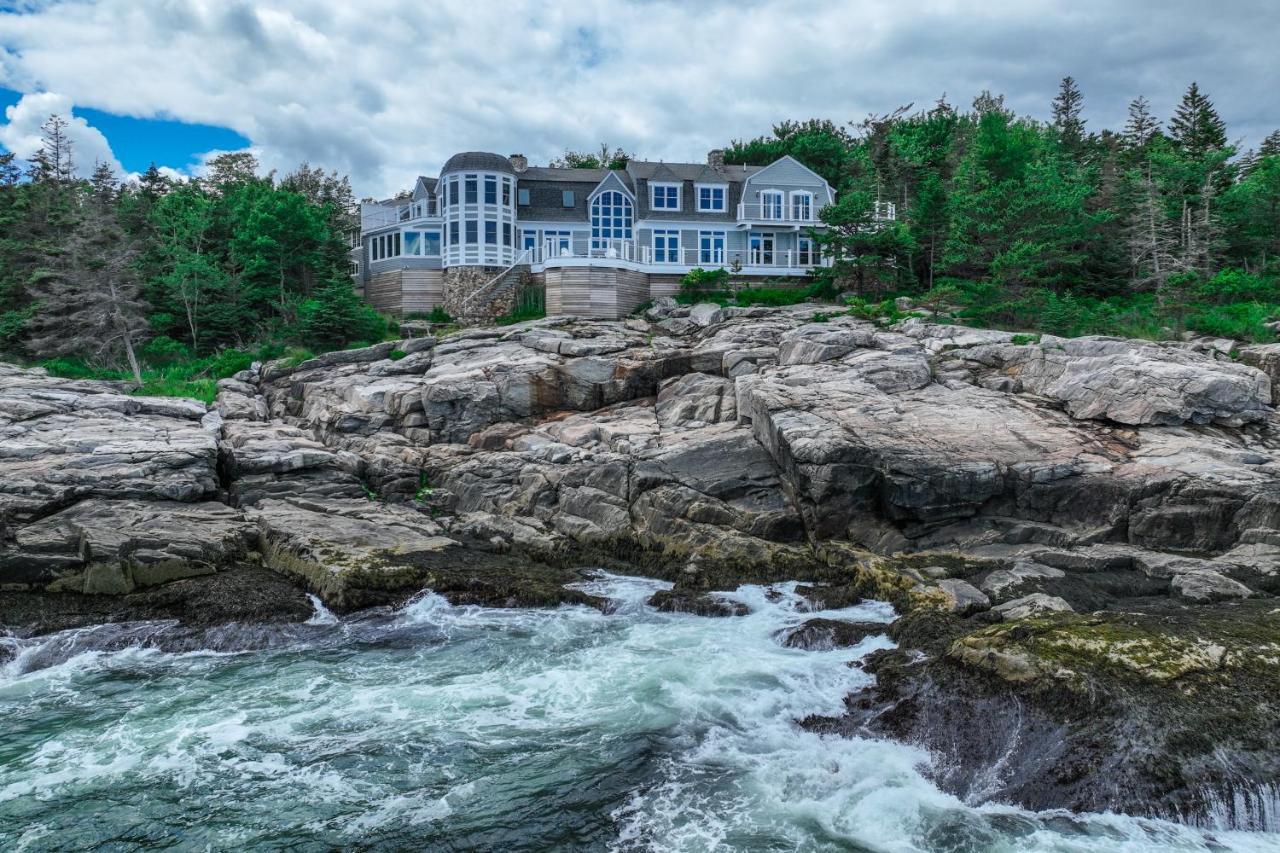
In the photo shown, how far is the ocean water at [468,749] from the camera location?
927 cm

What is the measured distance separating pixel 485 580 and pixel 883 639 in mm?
8561

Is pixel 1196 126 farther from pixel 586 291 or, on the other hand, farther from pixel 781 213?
pixel 586 291

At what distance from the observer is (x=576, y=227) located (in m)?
43.4

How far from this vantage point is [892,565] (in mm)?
18266

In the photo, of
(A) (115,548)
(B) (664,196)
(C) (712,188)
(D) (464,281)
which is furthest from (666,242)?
(A) (115,548)

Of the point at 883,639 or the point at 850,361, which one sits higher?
the point at 850,361

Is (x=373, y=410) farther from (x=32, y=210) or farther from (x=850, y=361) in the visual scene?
(x=32, y=210)

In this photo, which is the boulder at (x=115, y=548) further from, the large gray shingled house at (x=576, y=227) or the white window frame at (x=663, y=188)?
the white window frame at (x=663, y=188)

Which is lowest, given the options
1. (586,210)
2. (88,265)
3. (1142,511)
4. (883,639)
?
(883,639)

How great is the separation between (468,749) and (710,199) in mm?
37537

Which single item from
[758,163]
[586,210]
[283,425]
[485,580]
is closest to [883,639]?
[485,580]

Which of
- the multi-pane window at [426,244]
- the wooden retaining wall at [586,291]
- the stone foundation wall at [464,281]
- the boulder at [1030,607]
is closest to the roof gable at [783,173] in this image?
the wooden retaining wall at [586,291]

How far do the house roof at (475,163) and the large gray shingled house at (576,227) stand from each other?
0.23 feet

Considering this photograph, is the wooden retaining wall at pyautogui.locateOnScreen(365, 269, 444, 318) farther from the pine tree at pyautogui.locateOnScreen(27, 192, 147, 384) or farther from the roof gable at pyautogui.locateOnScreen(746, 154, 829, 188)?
→ the roof gable at pyautogui.locateOnScreen(746, 154, 829, 188)
